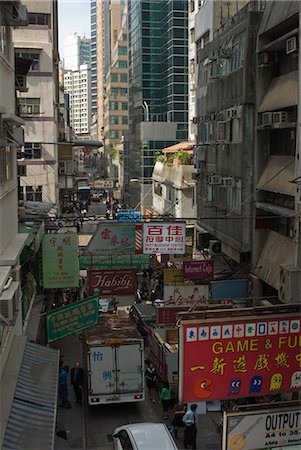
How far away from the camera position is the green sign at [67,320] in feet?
45.7

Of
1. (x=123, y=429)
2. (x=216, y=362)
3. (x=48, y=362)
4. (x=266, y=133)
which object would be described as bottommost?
(x=123, y=429)

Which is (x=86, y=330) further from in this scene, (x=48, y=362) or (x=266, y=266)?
(x=266, y=266)

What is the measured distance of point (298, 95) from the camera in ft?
50.2

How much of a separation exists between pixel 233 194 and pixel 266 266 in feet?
11.7

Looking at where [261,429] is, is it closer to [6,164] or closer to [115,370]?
[115,370]

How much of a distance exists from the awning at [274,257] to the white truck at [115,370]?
5399 mm

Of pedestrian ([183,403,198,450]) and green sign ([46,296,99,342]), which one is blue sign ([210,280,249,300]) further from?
pedestrian ([183,403,198,450])

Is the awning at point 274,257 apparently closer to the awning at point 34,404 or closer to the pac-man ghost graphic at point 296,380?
the awning at point 34,404

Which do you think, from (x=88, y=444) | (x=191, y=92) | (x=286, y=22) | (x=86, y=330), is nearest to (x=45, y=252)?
(x=86, y=330)

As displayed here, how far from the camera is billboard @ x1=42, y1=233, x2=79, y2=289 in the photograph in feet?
56.5

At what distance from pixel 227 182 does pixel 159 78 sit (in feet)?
115

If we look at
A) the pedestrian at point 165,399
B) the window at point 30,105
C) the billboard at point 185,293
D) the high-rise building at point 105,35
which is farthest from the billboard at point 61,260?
the high-rise building at point 105,35

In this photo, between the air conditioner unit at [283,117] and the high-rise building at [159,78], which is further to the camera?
the high-rise building at [159,78]

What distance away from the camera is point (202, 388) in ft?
23.5
